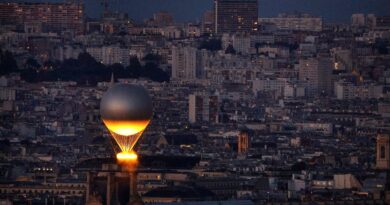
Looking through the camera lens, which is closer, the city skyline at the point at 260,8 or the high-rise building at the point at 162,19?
the city skyline at the point at 260,8

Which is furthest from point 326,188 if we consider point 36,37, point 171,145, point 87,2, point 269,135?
point 87,2

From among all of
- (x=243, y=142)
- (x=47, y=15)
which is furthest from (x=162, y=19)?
(x=243, y=142)

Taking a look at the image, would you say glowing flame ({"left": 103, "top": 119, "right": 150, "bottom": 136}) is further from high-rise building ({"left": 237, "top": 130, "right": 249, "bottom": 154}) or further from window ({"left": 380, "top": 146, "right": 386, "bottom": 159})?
high-rise building ({"left": 237, "top": 130, "right": 249, "bottom": 154})

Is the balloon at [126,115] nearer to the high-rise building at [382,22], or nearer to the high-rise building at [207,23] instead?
the high-rise building at [382,22]

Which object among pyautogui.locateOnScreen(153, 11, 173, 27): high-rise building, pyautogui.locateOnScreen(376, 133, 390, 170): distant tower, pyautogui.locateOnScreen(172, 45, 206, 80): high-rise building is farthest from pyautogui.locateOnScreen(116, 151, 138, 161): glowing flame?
pyautogui.locateOnScreen(153, 11, 173, 27): high-rise building

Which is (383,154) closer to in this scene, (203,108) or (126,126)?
(126,126)

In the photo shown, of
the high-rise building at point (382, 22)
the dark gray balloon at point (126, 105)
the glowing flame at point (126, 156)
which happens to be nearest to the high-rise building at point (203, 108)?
the high-rise building at point (382, 22)

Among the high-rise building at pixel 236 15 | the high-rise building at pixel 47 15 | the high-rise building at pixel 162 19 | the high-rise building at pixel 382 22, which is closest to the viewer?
the high-rise building at pixel 382 22
